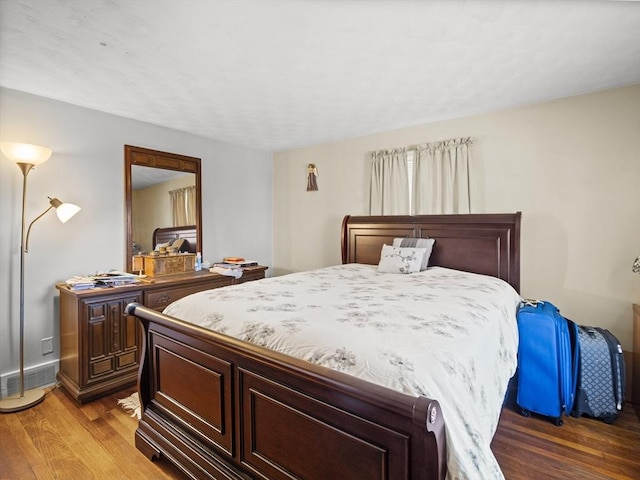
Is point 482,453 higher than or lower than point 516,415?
higher

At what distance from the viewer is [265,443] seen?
1.42 meters

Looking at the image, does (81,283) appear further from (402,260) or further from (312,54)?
(402,260)

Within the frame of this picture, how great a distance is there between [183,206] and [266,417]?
2.97 metres

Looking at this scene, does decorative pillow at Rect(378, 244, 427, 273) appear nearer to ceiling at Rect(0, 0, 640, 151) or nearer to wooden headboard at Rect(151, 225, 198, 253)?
ceiling at Rect(0, 0, 640, 151)

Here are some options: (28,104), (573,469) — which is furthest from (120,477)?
(28,104)

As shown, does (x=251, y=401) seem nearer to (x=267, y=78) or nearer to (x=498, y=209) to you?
(x=267, y=78)

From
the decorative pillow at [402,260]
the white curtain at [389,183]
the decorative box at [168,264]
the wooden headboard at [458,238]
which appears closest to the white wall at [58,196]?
the decorative box at [168,264]

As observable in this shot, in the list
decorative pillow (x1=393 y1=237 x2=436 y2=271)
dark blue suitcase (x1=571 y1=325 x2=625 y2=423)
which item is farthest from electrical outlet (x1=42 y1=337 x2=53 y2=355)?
dark blue suitcase (x1=571 y1=325 x2=625 y2=423)

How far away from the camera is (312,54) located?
2145 millimetres

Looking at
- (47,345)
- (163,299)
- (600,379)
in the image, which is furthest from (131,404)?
(600,379)

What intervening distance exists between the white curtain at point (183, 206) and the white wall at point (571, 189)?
268cm

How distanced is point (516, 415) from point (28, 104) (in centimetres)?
457

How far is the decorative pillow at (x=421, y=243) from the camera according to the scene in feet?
10.6

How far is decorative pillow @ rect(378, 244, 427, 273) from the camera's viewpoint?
10.3 ft
